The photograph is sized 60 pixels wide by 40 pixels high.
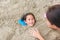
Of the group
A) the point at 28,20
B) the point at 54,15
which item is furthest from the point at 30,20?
the point at 54,15

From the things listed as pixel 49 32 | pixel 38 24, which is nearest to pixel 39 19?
pixel 38 24

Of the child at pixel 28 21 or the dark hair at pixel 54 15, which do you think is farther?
the child at pixel 28 21

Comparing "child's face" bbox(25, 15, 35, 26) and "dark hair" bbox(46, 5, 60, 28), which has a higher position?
"dark hair" bbox(46, 5, 60, 28)

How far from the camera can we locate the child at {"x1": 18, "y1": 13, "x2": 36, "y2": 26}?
5.71 feet

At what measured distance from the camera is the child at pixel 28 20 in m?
1.74

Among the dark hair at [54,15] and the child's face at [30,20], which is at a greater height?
the dark hair at [54,15]

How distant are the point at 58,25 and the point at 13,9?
2.01 ft

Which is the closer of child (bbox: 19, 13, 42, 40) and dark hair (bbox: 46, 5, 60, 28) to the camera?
dark hair (bbox: 46, 5, 60, 28)

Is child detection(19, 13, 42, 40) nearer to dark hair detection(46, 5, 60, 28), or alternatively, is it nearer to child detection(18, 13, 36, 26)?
child detection(18, 13, 36, 26)

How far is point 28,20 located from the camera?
5.74 ft

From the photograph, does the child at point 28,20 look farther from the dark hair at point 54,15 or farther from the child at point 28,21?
the dark hair at point 54,15

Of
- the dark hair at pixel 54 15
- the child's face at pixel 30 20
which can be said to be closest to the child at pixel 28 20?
the child's face at pixel 30 20

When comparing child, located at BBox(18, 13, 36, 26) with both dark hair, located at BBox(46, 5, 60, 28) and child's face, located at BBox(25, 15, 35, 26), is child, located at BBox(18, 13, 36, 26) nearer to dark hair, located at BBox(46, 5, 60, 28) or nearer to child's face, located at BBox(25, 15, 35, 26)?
child's face, located at BBox(25, 15, 35, 26)

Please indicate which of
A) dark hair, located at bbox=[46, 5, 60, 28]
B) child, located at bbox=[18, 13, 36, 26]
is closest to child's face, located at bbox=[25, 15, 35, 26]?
child, located at bbox=[18, 13, 36, 26]
